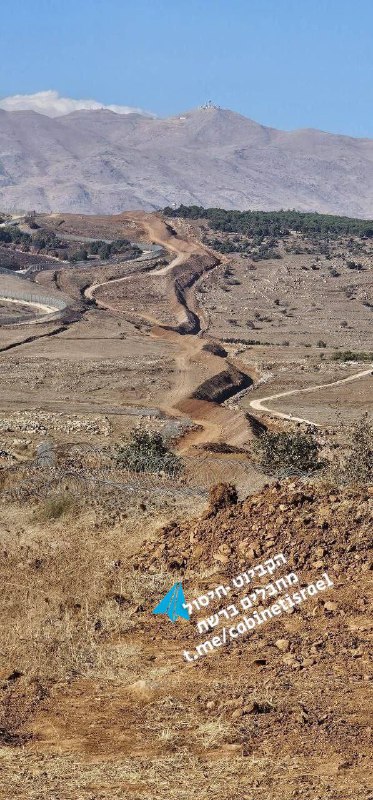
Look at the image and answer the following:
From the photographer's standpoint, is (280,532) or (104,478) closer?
(280,532)

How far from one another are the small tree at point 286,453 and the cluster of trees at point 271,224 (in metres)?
→ 129

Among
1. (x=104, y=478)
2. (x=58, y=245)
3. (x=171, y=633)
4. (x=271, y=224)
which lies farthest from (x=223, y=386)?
(x=271, y=224)

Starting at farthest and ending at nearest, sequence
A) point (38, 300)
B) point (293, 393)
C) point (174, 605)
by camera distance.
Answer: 1. point (38, 300)
2. point (293, 393)
3. point (174, 605)

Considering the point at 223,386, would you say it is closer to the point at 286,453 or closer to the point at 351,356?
the point at 351,356

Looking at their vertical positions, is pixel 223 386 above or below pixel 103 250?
above

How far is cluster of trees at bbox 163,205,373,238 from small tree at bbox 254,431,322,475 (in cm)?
12874

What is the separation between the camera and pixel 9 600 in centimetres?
1656

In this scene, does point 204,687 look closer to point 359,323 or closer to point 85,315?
point 85,315

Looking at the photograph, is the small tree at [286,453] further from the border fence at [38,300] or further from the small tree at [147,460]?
the border fence at [38,300]

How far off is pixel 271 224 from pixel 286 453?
146267mm

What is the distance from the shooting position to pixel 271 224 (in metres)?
175

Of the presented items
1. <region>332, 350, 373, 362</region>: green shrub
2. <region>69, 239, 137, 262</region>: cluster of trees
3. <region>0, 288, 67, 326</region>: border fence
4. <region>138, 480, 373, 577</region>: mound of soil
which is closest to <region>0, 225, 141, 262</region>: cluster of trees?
<region>69, 239, 137, 262</region>: cluster of trees

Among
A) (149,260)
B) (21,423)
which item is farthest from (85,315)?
(21,423)

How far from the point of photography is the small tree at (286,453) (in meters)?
31.0
